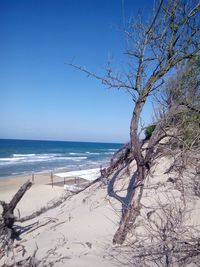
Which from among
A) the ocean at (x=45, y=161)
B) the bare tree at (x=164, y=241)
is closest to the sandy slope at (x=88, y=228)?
the bare tree at (x=164, y=241)

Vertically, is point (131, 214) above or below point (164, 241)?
above

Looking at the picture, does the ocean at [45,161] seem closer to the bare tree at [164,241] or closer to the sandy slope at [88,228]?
the sandy slope at [88,228]

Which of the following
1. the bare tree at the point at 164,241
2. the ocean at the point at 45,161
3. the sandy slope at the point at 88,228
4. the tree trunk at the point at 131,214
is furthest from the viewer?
the ocean at the point at 45,161

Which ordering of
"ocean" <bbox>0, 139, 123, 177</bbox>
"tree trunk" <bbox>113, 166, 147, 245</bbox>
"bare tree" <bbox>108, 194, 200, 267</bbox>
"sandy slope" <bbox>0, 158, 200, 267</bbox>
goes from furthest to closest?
"ocean" <bbox>0, 139, 123, 177</bbox>, "tree trunk" <bbox>113, 166, 147, 245</bbox>, "sandy slope" <bbox>0, 158, 200, 267</bbox>, "bare tree" <bbox>108, 194, 200, 267</bbox>

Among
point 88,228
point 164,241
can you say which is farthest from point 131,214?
point 88,228

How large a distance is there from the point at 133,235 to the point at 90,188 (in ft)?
14.5

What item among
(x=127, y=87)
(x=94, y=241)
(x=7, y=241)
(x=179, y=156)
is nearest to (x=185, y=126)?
(x=179, y=156)

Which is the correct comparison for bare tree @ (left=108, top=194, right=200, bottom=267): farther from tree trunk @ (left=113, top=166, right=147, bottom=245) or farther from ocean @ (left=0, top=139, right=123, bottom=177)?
ocean @ (left=0, top=139, right=123, bottom=177)

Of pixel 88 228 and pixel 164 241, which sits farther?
pixel 88 228

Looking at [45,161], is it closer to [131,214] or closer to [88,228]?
[88,228]

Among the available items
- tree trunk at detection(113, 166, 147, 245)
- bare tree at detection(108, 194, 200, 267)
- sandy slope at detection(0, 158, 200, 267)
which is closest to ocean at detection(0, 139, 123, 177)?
sandy slope at detection(0, 158, 200, 267)

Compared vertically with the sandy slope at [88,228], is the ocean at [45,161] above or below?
below

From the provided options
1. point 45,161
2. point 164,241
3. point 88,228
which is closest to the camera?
point 164,241

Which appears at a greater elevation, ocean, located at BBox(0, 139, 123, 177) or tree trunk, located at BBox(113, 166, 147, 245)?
tree trunk, located at BBox(113, 166, 147, 245)
